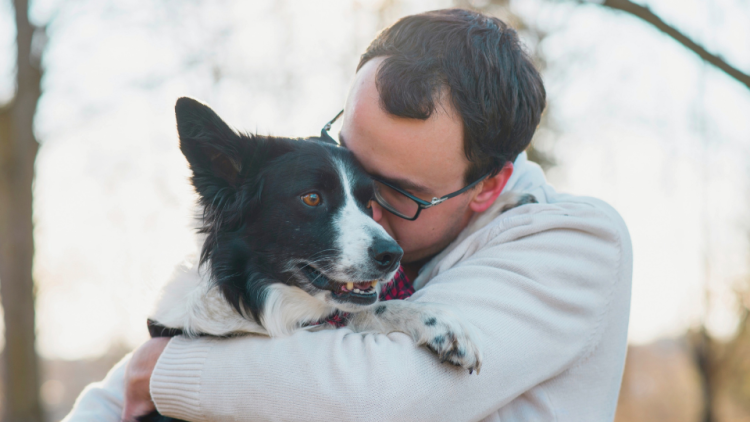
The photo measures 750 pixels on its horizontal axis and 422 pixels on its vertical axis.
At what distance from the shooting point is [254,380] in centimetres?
184

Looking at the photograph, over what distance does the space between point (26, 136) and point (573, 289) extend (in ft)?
32.6

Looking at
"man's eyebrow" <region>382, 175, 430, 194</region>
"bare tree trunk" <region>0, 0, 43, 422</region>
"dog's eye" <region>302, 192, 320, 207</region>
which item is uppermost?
"dog's eye" <region>302, 192, 320, 207</region>

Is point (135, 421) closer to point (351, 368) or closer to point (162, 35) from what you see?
point (351, 368)

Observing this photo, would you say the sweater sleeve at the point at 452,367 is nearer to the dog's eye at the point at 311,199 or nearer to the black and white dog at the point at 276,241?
the black and white dog at the point at 276,241

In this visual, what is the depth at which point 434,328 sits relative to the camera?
1.87 m

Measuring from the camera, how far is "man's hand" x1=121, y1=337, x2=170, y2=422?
220 centimetres

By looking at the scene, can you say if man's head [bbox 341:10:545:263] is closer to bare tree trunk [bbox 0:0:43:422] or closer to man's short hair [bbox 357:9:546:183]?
man's short hair [bbox 357:9:546:183]

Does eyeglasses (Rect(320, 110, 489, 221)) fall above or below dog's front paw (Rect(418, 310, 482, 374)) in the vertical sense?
A: above

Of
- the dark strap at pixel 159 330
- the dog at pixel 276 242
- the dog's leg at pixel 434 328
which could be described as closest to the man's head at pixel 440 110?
the dog at pixel 276 242

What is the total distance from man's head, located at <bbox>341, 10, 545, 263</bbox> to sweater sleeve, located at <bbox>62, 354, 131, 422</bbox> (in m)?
1.40

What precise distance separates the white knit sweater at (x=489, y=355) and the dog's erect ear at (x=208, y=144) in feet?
2.25

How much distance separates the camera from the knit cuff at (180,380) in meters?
1.93

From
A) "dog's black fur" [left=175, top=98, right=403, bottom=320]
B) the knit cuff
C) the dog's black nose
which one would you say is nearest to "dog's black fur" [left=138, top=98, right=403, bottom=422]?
"dog's black fur" [left=175, top=98, right=403, bottom=320]

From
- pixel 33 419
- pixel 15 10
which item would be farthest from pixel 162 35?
pixel 33 419
